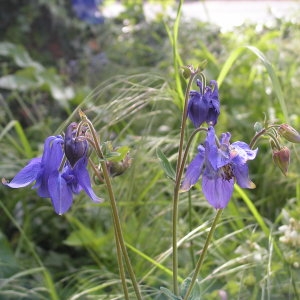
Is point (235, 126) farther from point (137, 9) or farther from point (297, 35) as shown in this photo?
point (137, 9)

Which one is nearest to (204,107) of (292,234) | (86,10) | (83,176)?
(83,176)

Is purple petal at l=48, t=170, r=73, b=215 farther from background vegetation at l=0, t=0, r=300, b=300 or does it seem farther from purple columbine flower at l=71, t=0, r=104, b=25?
purple columbine flower at l=71, t=0, r=104, b=25

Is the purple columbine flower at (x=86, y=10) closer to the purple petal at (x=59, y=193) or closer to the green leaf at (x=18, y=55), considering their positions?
the green leaf at (x=18, y=55)

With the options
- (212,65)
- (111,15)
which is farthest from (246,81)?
(111,15)

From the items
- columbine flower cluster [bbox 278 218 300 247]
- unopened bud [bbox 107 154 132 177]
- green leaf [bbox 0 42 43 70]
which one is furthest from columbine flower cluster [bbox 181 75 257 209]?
green leaf [bbox 0 42 43 70]

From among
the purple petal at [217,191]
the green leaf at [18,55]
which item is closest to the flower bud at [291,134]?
the purple petal at [217,191]

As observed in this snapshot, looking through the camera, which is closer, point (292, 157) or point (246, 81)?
point (292, 157)

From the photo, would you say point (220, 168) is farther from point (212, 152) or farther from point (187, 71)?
point (187, 71)
